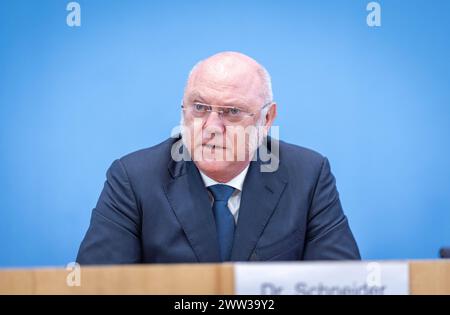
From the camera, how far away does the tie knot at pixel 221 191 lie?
64.8 inches

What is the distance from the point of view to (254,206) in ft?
5.33

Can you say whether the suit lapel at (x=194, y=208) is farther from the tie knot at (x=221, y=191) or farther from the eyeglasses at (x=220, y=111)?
the eyeglasses at (x=220, y=111)

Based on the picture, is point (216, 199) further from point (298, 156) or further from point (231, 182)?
point (298, 156)

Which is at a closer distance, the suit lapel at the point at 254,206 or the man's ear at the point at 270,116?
the suit lapel at the point at 254,206

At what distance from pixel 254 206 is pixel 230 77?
0.37m

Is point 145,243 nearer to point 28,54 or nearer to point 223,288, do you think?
point 223,288

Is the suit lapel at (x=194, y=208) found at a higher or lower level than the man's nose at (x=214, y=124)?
lower

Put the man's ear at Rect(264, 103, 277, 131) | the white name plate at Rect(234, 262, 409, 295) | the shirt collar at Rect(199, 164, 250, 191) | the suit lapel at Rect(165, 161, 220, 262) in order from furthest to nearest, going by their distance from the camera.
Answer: the man's ear at Rect(264, 103, 277, 131) → the shirt collar at Rect(199, 164, 250, 191) → the suit lapel at Rect(165, 161, 220, 262) → the white name plate at Rect(234, 262, 409, 295)

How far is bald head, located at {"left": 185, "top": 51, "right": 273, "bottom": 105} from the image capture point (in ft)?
5.33

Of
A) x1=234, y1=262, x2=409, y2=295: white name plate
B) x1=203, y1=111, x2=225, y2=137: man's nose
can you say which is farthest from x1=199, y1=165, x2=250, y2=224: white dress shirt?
x1=234, y1=262, x2=409, y2=295: white name plate

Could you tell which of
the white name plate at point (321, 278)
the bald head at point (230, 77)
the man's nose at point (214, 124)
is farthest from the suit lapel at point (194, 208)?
the white name plate at point (321, 278)

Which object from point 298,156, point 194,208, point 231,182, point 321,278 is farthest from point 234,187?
point 321,278

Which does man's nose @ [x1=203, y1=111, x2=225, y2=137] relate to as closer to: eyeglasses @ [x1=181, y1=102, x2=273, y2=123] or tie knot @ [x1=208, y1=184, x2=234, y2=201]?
eyeglasses @ [x1=181, y1=102, x2=273, y2=123]
